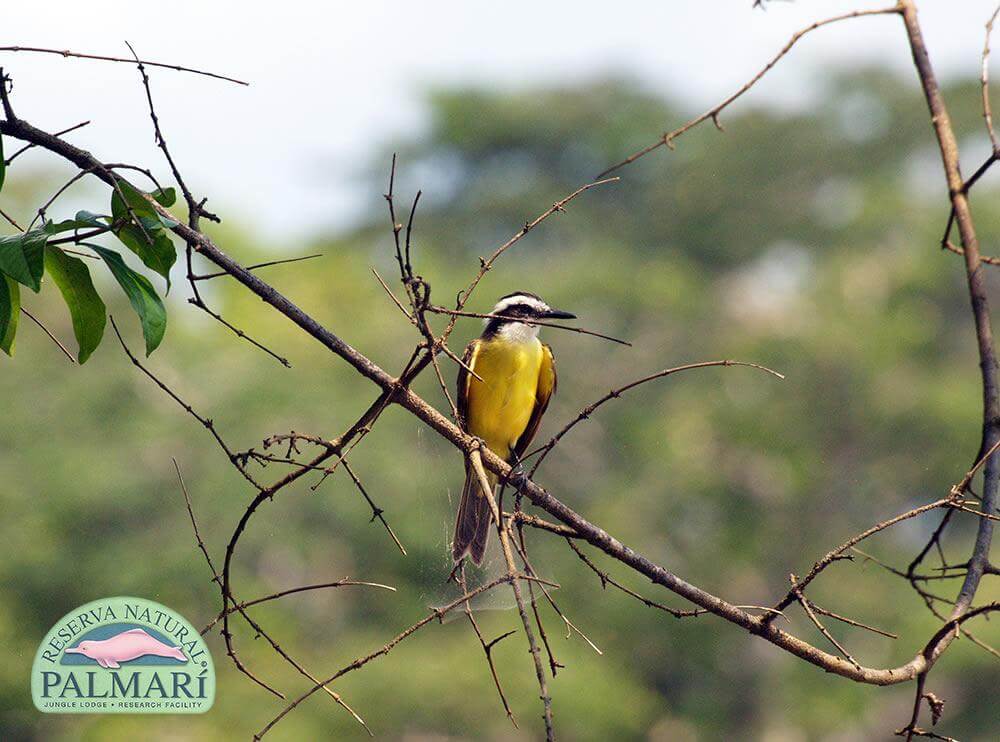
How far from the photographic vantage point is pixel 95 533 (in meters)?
15.8

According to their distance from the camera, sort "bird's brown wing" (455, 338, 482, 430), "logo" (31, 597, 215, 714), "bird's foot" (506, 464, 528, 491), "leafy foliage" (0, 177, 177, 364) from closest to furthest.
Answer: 1. "leafy foliage" (0, 177, 177, 364)
2. "bird's foot" (506, 464, 528, 491)
3. "logo" (31, 597, 215, 714)
4. "bird's brown wing" (455, 338, 482, 430)

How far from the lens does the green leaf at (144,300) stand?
6.03 ft

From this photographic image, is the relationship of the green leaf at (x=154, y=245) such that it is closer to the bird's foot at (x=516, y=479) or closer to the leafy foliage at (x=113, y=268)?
the leafy foliage at (x=113, y=268)

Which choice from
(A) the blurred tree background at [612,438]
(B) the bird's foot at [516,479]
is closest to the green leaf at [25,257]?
(B) the bird's foot at [516,479]

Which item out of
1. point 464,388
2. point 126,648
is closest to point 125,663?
point 126,648

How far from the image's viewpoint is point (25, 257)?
1672 mm

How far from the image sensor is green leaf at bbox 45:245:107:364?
1853 mm

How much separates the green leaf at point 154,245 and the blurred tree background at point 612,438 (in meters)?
10.2

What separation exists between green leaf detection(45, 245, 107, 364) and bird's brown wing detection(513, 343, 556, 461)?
2.65 metres

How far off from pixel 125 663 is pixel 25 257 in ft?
4.04

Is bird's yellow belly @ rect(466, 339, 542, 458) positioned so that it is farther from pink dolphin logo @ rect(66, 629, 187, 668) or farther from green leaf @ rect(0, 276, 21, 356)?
green leaf @ rect(0, 276, 21, 356)

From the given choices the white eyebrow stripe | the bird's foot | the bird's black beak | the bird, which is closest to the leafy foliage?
the bird's foot

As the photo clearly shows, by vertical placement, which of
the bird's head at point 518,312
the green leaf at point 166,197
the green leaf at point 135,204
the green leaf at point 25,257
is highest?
the bird's head at point 518,312

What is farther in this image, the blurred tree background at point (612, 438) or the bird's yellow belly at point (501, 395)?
the blurred tree background at point (612, 438)
